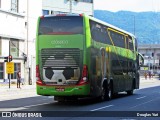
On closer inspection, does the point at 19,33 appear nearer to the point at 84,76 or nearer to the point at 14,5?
the point at 14,5

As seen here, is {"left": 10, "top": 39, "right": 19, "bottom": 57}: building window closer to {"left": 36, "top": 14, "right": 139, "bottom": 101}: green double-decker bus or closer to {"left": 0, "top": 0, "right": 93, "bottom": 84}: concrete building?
{"left": 0, "top": 0, "right": 93, "bottom": 84}: concrete building

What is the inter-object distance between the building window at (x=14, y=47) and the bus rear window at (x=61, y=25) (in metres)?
30.3

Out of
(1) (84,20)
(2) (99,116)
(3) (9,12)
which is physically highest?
(3) (9,12)

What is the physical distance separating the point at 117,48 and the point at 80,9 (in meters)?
50.6

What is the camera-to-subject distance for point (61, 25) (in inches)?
806

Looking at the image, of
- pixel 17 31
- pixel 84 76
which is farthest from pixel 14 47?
pixel 84 76

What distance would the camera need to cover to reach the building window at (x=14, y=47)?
5069cm

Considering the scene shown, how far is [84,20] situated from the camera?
66.9 feet

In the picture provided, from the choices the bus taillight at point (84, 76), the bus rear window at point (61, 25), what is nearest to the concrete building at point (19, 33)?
the bus rear window at point (61, 25)

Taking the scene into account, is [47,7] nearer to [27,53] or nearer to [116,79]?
[27,53]

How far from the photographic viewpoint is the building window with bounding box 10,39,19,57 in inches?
1996

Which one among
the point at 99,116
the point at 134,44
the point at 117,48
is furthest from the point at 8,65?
the point at 99,116

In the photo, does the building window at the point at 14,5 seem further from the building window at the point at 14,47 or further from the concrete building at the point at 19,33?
the building window at the point at 14,47

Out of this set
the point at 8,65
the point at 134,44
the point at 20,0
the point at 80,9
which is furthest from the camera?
the point at 80,9
